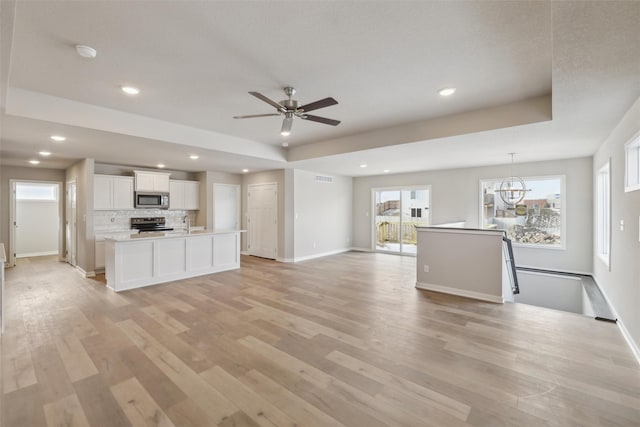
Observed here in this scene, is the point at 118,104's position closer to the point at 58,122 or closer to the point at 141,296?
the point at 58,122

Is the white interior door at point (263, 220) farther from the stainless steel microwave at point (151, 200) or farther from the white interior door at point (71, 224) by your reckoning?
the white interior door at point (71, 224)

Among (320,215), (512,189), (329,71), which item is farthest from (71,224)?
(512,189)

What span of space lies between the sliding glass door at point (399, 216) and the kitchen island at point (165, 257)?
463 cm

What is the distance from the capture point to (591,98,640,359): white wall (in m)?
2.77

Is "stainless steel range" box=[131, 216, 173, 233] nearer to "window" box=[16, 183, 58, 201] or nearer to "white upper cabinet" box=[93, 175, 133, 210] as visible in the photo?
"white upper cabinet" box=[93, 175, 133, 210]

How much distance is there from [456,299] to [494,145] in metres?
2.64

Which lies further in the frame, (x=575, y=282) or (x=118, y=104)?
(x=575, y=282)

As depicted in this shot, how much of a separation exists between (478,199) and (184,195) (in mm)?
7882

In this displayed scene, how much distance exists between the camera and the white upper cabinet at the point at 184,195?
7.72m

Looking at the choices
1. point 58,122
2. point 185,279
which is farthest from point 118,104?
point 185,279

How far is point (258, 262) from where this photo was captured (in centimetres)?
730

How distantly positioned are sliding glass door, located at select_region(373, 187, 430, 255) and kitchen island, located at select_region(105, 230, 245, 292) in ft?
15.2

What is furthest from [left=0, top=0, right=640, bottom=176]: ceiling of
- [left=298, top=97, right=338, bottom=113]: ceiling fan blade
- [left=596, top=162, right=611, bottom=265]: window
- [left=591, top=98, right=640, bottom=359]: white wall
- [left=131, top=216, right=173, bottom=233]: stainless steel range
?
[left=131, top=216, right=173, bottom=233]: stainless steel range

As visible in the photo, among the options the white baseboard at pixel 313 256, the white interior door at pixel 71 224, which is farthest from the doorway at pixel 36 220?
the white baseboard at pixel 313 256
